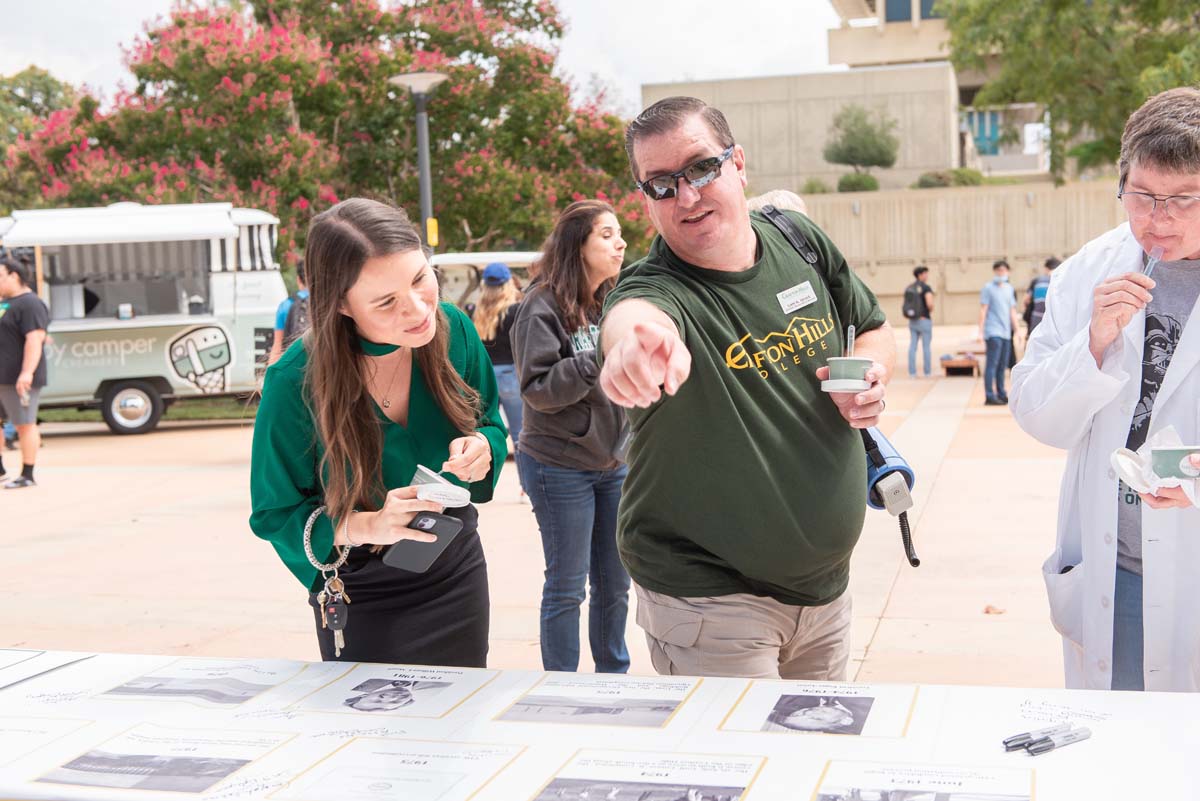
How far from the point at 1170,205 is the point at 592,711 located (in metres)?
1.57

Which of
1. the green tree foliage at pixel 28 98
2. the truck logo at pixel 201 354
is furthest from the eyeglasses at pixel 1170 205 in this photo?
the green tree foliage at pixel 28 98

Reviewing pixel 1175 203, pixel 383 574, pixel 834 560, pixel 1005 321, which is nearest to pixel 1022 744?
pixel 834 560

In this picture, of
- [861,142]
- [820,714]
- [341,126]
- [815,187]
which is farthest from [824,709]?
Answer: [861,142]

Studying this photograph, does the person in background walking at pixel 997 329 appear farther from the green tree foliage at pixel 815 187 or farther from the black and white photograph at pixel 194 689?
the green tree foliage at pixel 815 187

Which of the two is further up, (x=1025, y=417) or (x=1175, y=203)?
(x=1175, y=203)

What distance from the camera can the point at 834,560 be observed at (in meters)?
2.61

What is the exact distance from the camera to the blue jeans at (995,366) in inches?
572

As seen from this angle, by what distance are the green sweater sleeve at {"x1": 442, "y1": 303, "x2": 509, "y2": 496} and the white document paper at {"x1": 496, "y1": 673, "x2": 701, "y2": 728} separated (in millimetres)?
577

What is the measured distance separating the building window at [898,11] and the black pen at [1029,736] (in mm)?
58252

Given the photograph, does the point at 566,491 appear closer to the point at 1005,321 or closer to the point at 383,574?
the point at 383,574

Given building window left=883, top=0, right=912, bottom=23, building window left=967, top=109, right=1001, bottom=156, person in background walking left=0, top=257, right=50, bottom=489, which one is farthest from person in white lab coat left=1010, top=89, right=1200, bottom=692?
building window left=967, top=109, right=1001, bottom=156

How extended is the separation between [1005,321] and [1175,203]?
12.7m

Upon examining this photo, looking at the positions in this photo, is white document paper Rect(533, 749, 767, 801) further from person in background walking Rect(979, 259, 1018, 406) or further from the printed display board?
person in background walking Rect(979, 259, 1018, 406)

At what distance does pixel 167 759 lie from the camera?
2.10 meters
